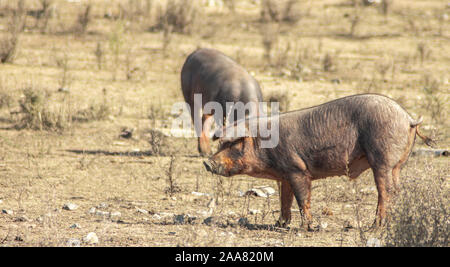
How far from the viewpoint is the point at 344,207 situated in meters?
7.50

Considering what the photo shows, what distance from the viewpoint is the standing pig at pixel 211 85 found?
376 inches

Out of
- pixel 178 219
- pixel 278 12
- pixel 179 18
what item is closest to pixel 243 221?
pixel 178 219

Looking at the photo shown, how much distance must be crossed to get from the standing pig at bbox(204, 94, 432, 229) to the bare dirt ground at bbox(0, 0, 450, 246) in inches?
11.3

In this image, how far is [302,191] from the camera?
21.3 ft

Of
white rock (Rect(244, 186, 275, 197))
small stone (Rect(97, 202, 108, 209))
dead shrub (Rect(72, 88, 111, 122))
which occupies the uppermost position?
small stone (Rect(97, 202, 108, 209))

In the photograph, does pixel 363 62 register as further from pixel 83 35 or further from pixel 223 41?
pixel 83 35

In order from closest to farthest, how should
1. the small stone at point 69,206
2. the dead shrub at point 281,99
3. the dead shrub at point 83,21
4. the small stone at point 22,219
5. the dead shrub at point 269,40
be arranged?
the small stone at point 22,219
the small stone at point 69,206
the dead shrub at point 281,99
the dead shrub at point 269,40
the dead shrub at point 83,21

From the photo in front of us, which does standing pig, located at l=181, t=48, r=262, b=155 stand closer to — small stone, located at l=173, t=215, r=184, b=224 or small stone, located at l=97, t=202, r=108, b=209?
small stone, located at l=97, t=202, r=108, b=209

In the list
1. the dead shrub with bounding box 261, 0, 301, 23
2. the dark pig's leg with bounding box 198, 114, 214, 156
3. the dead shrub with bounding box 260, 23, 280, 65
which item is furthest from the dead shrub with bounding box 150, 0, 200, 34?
the dark pig's leg with bounding box 198, 114, 214, 156

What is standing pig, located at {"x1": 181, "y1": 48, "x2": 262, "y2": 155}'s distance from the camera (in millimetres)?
9539

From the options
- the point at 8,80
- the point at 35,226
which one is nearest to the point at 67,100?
the point at 8,80

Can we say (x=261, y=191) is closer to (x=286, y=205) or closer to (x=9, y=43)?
(x=286, y=205)

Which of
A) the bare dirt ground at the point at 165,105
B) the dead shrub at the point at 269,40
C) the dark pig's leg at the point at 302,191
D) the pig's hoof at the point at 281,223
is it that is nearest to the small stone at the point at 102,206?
the bare dirt ground at the point at 165,105

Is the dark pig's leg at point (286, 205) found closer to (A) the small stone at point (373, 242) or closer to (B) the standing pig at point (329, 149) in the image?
(B) the standing pig at point (329, 149)
